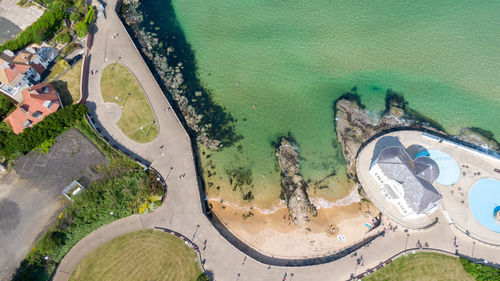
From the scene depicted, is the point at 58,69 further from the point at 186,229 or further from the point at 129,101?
the point at 186,229

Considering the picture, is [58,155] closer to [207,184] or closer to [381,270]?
[207,184]

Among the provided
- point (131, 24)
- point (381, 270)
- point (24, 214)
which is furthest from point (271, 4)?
point (24, 214)

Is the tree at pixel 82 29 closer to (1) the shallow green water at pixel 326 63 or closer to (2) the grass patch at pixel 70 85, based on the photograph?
(2) the grass patch at pixel 70 85

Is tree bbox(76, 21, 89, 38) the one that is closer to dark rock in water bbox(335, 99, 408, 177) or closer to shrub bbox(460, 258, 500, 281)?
dark rock in water bbox(335, 99, 408, 177)

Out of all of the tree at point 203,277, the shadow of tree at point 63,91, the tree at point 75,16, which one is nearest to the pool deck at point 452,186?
the tree at point 203,277

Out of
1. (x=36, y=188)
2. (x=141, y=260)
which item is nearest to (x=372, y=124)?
(x=141, y=260)

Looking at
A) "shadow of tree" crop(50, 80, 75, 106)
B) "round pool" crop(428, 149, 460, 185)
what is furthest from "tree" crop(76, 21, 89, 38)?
"round pool" crop(428, 149, 460, 185)
